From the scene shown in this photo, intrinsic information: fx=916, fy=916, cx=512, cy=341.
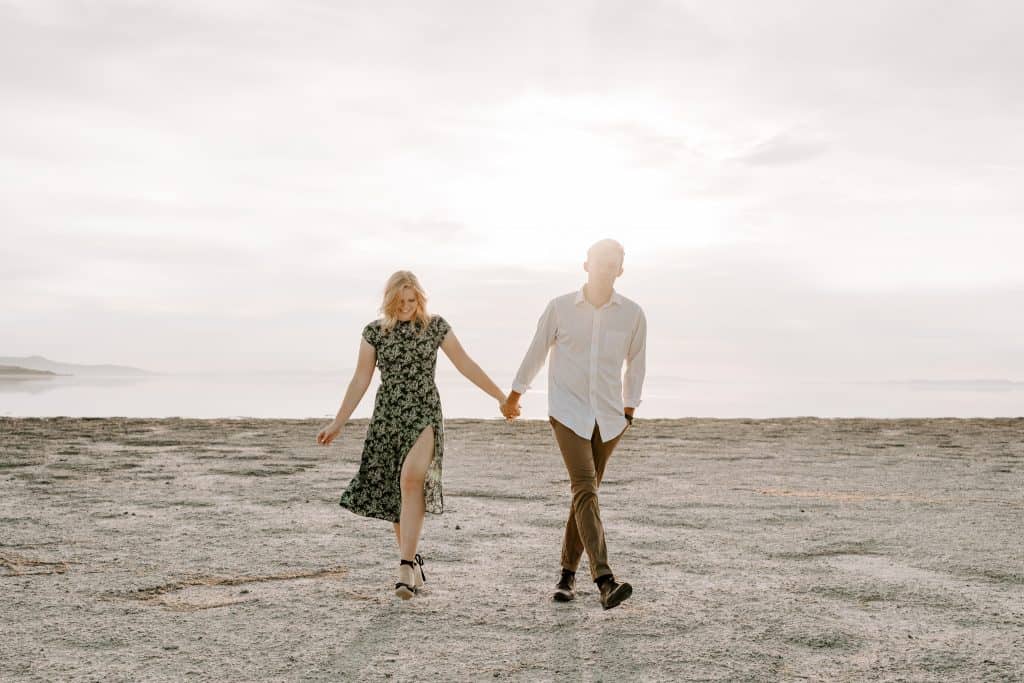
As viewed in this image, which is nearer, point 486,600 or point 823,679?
point 823,679

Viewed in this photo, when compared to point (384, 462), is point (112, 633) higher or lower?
lower

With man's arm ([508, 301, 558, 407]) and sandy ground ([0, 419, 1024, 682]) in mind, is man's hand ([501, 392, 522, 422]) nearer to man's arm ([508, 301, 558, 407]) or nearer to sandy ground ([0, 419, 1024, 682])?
man's arm ([508, 301, 558, 407])

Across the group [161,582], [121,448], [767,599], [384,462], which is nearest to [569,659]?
[767,599]

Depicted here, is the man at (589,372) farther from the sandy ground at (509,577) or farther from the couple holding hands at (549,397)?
the sandy ground at (509,577)

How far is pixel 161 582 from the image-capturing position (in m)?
5.85

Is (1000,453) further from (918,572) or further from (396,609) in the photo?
(396,609)

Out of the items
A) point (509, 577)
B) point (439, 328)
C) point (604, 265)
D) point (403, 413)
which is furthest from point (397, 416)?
point (604, 265)

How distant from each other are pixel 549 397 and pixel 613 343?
52 centimetres

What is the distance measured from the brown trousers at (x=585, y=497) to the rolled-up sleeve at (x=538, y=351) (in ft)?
1.17

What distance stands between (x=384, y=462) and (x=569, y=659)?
6.78 ft

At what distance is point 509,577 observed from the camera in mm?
6012

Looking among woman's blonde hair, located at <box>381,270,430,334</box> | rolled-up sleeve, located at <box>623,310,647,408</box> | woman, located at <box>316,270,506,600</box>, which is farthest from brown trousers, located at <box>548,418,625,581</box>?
woman's blonde hair, located at <box>381,270,430,334</box>

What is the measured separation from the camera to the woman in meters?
5.73

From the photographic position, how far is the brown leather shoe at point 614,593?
16.2ft
